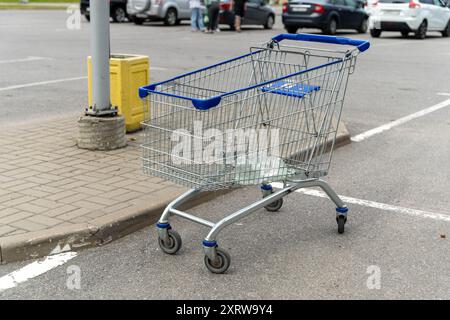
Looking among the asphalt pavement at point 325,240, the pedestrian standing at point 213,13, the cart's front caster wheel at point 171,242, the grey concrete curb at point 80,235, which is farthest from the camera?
the pedestrian standing at point 213,13

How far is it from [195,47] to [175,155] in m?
14.1

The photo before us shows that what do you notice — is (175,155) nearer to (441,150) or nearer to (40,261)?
(40,261)

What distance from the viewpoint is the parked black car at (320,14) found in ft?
72.8

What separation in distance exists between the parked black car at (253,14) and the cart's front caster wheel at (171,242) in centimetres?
1997

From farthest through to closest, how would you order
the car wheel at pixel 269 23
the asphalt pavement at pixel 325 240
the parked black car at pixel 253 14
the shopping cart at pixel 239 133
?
the car wheel at pixel 269 23 → the parked black car at pixel 253 14 → the shopping cart at pixel 239 133 → the asphalt pavement at pixel 325 240

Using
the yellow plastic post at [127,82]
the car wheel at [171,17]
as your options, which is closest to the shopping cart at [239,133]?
the yellow plastic post at [127,82]

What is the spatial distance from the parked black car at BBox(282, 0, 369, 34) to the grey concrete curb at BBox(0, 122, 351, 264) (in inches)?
734

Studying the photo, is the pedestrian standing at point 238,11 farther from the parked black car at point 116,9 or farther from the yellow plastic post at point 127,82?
the yellow plastic post at point 127,82

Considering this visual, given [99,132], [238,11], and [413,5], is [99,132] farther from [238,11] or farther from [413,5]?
[238,11]

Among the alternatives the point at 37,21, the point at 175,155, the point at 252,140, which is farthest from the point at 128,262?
the point at 37,21

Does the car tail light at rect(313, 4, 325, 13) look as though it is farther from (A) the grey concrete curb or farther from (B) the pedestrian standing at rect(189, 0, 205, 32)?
(A) the grey concrete curb

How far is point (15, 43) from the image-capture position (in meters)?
17.0

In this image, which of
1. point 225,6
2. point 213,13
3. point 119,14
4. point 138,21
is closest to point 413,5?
point 225,6

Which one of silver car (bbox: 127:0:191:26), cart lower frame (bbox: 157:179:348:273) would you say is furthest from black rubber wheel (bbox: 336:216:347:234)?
silver car (bbox: 127:0:191:26)
